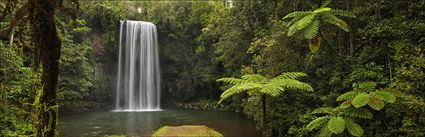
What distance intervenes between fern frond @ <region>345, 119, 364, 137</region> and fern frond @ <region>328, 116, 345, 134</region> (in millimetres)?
197

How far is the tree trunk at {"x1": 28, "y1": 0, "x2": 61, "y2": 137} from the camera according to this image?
244 centimetres

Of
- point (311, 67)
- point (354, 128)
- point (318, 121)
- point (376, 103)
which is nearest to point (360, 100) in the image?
point (376, 103)

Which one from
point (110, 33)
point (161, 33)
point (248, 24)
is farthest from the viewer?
point (161, 33)

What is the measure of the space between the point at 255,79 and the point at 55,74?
5.81 meters

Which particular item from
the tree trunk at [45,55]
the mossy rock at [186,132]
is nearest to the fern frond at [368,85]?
the mossy rock at [186,132]

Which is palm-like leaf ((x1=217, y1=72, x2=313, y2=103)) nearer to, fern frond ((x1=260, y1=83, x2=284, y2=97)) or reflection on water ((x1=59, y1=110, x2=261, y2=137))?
fern frond ((x1=260, y1=83, x2=284, y2=97))

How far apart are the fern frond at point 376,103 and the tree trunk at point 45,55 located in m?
5.65

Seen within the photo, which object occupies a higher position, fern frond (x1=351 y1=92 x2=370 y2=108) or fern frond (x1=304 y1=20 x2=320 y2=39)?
fern frond (x1=304 y1=20 x2=320 y2=39)

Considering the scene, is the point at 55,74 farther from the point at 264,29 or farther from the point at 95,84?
the point at 95,84

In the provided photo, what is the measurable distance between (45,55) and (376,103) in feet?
19.0

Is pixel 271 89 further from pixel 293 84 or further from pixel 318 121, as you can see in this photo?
pixel 318 121

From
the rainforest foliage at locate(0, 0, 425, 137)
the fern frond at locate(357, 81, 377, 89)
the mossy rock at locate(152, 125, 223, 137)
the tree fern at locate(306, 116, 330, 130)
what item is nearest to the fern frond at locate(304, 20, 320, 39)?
the rainforest foliage at locate(0, 0, 425, 137)

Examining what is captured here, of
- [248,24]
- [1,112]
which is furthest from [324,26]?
[1,112]

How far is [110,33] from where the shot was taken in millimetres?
→ 23797
